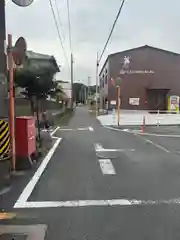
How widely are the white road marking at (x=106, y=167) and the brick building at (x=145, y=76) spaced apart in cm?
4378

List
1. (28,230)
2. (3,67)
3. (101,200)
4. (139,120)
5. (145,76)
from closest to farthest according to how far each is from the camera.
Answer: (28,230), (101,200), (3,67), (139,120), (145,76)

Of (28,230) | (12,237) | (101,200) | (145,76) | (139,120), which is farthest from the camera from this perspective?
(145,76)

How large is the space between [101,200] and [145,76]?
4995 centimetres

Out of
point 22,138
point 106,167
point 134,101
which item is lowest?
point 106,167

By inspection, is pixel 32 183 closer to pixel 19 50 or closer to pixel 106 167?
pixel 106 167

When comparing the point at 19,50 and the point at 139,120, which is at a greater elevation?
the point at 19,50

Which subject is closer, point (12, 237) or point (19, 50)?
point (12, 237)

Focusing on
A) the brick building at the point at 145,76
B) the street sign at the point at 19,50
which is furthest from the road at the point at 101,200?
the brick building at the point at 145,76

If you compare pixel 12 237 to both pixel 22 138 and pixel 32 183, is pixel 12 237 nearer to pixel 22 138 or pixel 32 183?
pixel 32 183

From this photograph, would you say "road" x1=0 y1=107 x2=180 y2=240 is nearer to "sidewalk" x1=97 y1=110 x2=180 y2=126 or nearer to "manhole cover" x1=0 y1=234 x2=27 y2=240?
"manhole cover" x1=0 y1=234 x2=27 y2=240

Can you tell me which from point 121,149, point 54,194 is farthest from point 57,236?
point 121,149

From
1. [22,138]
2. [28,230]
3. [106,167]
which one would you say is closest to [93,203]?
[28,230]

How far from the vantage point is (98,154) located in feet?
40.1

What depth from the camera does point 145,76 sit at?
2165 inches
